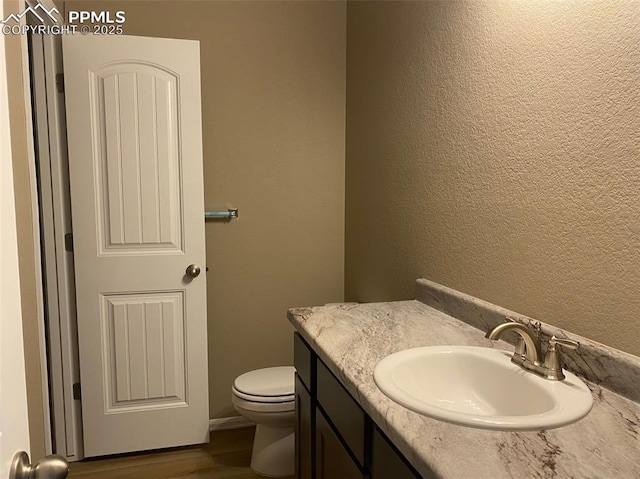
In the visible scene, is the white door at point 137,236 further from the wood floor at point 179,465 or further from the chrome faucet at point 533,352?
the chrome faucet at point 533,352

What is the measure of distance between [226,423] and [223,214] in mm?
1221

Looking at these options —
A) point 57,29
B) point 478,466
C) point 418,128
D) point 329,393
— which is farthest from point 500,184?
point 57,29

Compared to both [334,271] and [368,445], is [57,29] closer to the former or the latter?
[334,271]

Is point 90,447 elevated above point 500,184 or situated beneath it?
situated beneath

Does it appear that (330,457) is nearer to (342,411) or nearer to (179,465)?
(342,411)

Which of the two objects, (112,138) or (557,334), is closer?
(557,334)

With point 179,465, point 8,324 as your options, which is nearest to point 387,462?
point 8,324

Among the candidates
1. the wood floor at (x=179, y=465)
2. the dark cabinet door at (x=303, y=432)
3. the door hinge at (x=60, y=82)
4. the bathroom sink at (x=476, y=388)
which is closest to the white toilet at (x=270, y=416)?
the wood floor at (x=179, y=465)

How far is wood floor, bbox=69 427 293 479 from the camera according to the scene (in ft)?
7.76

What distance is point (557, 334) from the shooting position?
50.3 inches

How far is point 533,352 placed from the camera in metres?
1.21

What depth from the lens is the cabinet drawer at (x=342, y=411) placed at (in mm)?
1180

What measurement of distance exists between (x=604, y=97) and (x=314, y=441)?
1.28 metres

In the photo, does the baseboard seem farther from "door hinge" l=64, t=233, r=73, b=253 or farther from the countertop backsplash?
the countertop backsplash
